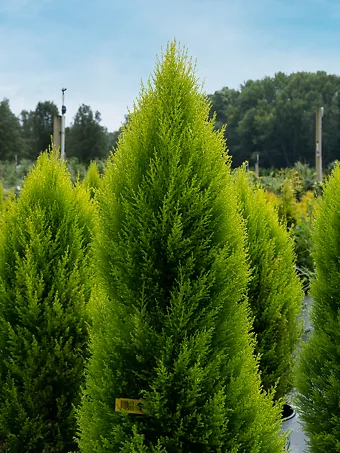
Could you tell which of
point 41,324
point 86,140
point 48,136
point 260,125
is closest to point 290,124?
point 260,125

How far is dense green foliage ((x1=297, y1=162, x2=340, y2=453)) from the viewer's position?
149 inches

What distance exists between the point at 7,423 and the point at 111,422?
7.29ft

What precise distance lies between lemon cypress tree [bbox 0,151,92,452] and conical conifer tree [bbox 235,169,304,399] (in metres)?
1.79

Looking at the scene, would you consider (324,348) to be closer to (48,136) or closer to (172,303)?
(172,303)

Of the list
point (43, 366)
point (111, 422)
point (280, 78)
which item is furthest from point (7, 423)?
point (280, 78)

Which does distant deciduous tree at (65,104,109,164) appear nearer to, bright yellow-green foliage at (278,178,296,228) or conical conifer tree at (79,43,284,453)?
bright yellow-green foliage at (278,178,296,228)

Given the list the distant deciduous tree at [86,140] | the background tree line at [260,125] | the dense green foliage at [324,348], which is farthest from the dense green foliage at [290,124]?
the dense green foliage at [324,348]

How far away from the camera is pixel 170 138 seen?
9.18 feet

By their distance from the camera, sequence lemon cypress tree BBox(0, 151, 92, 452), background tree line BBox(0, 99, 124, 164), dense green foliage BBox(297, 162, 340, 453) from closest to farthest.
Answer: dense green foliage BBox(297, 162, 340, 453), lemon cypress tree BBox(0, 151, 92, 452), background tree line BBox(0, 99, 124, 164)

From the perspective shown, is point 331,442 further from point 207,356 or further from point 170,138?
point 170,138

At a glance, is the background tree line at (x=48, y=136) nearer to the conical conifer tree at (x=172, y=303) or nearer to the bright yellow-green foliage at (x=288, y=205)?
the bright yellow-green foliage at (x=288, y=205)

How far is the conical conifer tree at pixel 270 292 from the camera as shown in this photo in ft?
17.0

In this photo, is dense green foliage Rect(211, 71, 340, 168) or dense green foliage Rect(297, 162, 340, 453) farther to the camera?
dense green foliage Rect(211, 71, 340, 168)

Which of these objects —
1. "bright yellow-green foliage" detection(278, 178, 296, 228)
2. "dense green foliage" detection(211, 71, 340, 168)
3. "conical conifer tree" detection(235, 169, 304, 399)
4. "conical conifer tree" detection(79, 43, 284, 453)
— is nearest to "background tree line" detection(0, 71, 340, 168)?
"dense green foliage" detection(211, 71, 340, 168)
